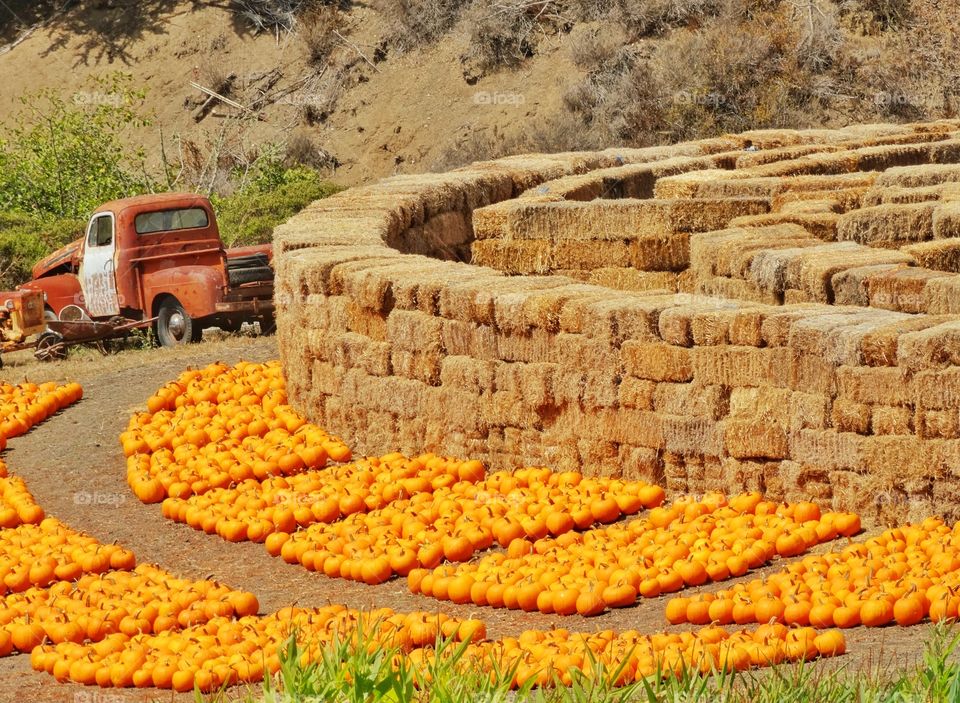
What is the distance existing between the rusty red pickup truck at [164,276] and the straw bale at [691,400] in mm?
9388

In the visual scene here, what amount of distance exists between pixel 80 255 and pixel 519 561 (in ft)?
40.7

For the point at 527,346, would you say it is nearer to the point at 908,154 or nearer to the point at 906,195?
the point at 906,195

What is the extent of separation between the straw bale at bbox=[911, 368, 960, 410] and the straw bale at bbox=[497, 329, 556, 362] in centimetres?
246

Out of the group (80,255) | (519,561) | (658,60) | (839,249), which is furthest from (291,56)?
(519,561)

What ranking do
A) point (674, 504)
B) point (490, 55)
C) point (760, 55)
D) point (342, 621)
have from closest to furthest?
point (342, 621) < point (674, 504) < point (760, 55) < point (490, 55)

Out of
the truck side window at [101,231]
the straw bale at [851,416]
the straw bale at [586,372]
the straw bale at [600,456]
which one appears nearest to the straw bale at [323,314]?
the straw bale at [586,372]

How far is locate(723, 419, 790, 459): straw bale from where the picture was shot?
8.20 meters

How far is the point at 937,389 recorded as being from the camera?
7438 mm

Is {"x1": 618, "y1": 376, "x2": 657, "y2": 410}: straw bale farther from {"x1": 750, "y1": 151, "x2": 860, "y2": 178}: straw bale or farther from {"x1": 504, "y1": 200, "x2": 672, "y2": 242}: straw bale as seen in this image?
{"x1": 750, "y1": 151, "x2": 860, "y2": 178}: straw bale

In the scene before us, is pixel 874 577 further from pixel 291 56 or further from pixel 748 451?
pixel 291 56

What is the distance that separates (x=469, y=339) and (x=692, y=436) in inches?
71.9

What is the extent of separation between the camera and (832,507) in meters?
8.07

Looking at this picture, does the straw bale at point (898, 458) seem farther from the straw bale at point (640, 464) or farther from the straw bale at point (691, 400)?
the straw bale at point (640, 464)

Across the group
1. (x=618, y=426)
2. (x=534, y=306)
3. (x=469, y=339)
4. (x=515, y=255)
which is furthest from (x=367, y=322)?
(x=515, y=255)
